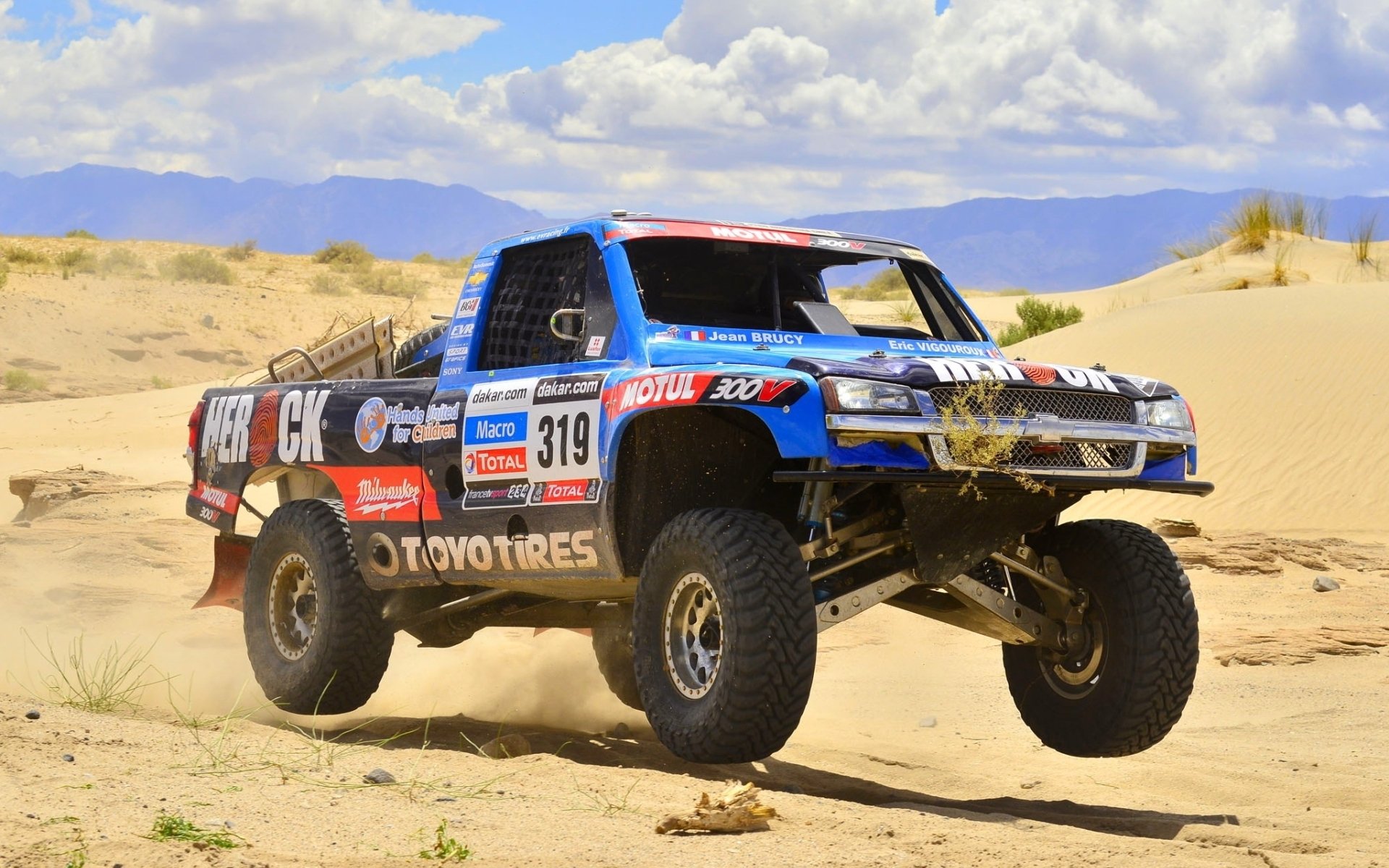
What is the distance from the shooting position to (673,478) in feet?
21.7

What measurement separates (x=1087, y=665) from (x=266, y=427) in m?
4.24

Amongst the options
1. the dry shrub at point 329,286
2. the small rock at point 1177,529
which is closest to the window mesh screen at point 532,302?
the small rock at point 1177,529

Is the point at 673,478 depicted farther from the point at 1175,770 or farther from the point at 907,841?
the point at 1175,770

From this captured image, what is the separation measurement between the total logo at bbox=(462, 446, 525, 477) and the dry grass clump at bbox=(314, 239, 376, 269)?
45069 mm

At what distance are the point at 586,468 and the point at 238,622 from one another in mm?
5170

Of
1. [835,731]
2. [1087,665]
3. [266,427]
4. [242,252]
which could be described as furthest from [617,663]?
[242,252]

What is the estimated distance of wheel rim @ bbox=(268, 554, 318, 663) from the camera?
816 cm

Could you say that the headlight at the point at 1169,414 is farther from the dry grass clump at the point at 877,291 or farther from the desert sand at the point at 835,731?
the dry grass clump at the point at 877,291

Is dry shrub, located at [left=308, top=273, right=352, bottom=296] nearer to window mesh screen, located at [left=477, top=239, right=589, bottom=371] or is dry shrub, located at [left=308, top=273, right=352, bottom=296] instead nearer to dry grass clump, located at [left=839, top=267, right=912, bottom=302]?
dry grass clump, located at [left=839, top=267, right=912, bottom=302]

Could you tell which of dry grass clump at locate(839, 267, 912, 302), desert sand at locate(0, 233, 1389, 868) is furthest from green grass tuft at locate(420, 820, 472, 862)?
dry grass clump at locate(839, 267, 912, 302)

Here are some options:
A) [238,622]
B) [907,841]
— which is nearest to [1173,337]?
[238,622]

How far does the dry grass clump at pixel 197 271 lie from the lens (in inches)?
1764

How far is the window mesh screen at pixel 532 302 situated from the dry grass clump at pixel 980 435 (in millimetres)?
2005

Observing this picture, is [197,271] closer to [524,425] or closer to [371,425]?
[371,425]
